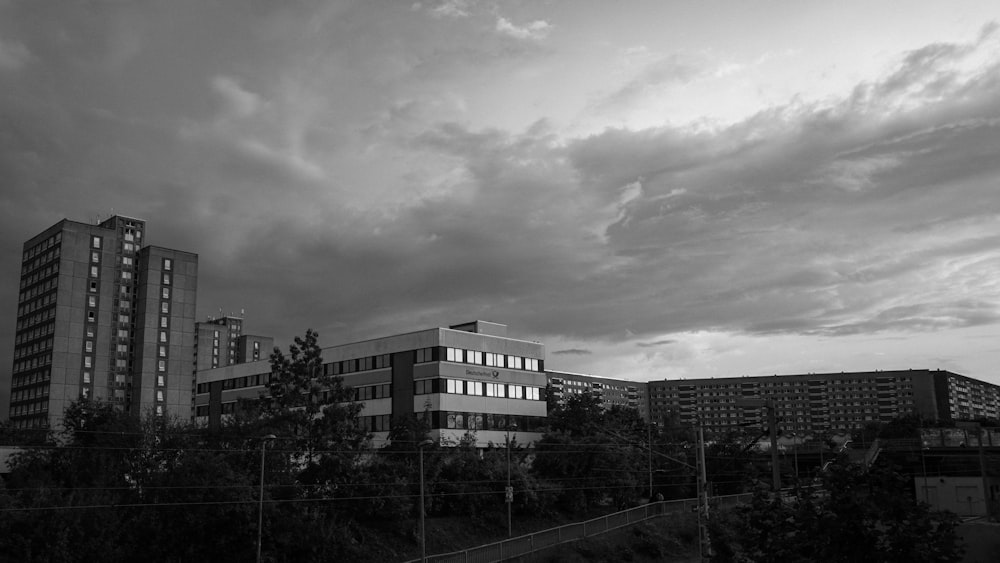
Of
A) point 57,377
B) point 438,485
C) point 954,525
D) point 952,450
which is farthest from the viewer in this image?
point 57,377

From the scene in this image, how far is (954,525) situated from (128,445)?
54768mm

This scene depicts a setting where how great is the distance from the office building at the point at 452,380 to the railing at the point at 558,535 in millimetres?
21053

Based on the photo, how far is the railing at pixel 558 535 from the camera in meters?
54.9

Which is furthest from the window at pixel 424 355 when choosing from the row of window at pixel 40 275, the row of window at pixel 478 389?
the row of window at pixel 40 275

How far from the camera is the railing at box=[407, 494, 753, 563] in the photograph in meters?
54.9

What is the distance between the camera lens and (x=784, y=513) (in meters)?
14.9

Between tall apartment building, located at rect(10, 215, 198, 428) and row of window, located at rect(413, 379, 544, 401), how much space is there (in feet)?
307

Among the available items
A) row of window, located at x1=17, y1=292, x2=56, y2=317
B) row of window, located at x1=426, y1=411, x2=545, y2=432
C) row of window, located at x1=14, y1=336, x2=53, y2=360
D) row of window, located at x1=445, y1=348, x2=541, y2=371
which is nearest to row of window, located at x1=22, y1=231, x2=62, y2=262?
row of window, located at x1=17, y1=292, x2=56, y2=317

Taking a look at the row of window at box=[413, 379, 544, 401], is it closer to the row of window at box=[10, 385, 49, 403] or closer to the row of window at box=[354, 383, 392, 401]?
the row of window at box=[354, 383, 392, 401]

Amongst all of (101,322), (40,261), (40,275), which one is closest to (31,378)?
(101,322)

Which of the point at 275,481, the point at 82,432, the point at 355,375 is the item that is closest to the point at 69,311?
the point at 355,375

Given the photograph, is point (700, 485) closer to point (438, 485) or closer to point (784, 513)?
point (438, 485)

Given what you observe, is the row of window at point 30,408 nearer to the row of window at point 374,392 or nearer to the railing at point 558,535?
the row of window at point 374,392

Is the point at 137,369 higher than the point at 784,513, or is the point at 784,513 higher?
the point at 137,369
